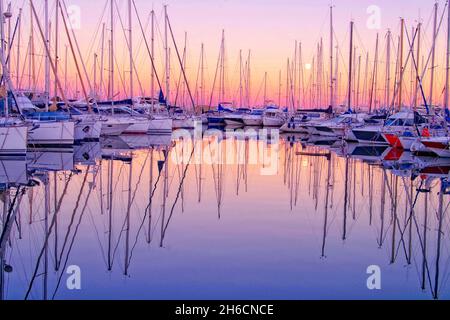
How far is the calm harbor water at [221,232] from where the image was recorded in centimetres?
885

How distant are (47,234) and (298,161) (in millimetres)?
18203

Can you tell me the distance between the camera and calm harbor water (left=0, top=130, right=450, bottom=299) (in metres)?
8.85

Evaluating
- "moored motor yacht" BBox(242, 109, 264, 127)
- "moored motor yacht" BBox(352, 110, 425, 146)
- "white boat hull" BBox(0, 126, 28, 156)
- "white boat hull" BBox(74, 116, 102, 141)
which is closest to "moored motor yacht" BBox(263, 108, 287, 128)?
"moored motor yacht" BBox(242, 109, 264, 127)

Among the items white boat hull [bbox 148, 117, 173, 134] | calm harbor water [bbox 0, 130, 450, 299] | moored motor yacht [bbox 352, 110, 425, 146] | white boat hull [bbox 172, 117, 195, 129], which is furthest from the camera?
white boat hull [bbox 172, 117, 195, 129]

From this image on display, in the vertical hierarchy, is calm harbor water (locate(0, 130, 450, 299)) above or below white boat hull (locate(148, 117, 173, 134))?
below

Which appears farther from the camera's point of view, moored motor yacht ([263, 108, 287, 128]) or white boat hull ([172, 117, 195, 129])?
moored motor yacht ([263, 108, 287, 128])

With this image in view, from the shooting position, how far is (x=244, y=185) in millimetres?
19953

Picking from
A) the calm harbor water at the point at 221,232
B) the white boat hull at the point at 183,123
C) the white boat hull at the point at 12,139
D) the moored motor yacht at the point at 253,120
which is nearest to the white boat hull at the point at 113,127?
the white boat hull at the point at 12,139

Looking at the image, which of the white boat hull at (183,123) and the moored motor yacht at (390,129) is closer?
the moored motor yacht at (390,129)

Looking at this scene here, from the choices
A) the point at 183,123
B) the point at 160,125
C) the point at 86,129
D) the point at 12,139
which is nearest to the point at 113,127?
the point at 160,125

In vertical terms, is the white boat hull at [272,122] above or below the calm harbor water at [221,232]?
above

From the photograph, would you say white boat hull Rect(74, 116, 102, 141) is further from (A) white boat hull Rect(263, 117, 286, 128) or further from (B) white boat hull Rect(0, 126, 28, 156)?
(A) white boat hull Rect(263, 117, 286, 128)

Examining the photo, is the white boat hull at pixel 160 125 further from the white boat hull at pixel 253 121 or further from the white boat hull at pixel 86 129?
the white boat hull at pixel 253 121

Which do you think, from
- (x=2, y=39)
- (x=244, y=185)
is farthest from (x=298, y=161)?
(x=2, y=39)
